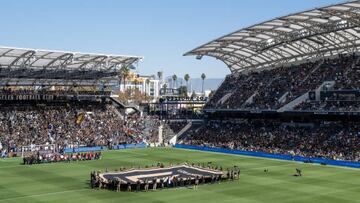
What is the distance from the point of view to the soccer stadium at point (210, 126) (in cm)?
3531

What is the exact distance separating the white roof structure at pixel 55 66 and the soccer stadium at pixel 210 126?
168mm

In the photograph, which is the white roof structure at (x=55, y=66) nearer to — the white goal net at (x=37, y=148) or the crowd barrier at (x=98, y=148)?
the white goal net at (x=37, y=148)

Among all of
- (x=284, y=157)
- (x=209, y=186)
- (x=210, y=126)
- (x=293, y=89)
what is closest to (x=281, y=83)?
(x=293, y=89)

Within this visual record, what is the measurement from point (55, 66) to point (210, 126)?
91.3 feet

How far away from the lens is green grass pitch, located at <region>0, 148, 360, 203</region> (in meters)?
31.3

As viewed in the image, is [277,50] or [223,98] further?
[223,98]

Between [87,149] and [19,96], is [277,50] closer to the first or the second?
[87,149]

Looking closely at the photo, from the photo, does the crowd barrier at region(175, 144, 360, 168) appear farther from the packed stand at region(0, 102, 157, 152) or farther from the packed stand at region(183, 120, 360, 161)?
the packed stand at region(0, 102, 157, 152)

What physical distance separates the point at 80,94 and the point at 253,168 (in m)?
38.1

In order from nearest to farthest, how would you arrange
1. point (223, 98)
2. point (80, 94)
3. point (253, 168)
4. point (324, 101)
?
point (253, 168) → point (324, 101) → point (80, 94) → point (223, 98)

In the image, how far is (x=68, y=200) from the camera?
30.7 m

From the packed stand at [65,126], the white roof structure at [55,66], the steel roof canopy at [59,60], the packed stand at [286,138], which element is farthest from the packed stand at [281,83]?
the steel roof canopy at [59,60]

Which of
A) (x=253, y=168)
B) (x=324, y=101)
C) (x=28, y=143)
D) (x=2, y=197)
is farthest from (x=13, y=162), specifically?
(x=324, y=101)

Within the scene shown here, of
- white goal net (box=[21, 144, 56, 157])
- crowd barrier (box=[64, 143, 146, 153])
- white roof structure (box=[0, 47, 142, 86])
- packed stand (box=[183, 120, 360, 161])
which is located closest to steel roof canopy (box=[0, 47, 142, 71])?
white roof structure (box=[0, 47, 142, 86])
